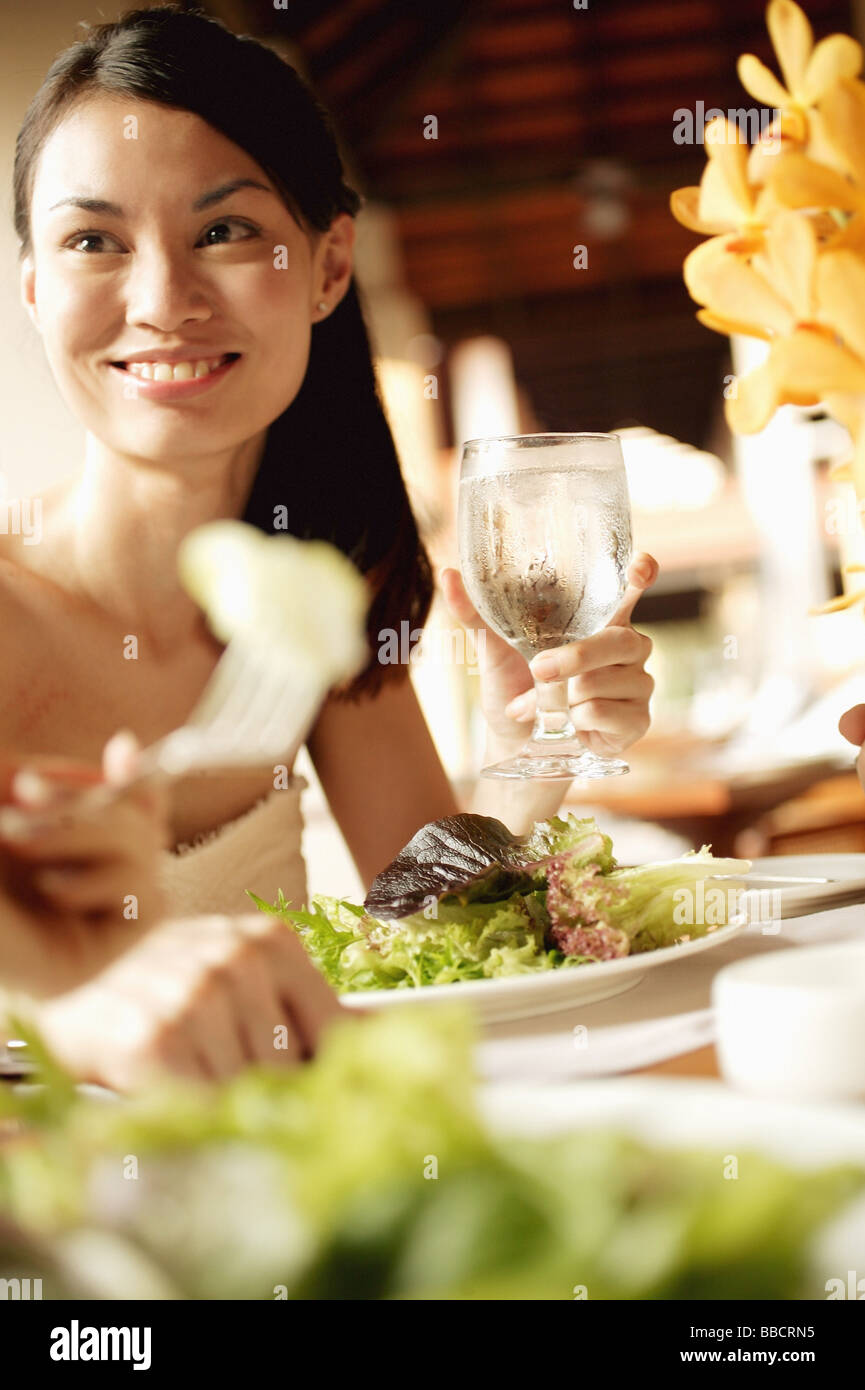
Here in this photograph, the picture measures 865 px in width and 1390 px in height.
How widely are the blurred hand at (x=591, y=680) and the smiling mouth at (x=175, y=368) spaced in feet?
1.15

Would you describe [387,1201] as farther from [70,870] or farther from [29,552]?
[29,552]

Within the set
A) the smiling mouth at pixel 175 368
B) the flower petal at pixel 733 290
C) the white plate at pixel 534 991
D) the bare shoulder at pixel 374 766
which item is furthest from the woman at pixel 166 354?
the bare shoulder at pixel 374 766

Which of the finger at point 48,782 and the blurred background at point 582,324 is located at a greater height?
the blurred background at point 582,324

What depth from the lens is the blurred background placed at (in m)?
2.09

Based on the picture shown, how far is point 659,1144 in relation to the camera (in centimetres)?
32

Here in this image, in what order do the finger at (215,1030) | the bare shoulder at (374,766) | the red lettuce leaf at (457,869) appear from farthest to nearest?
the bare shoulder at (374,766), the red lettuce leaf at (457,869), the finger at (215,1030)

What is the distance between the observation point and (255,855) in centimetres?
118

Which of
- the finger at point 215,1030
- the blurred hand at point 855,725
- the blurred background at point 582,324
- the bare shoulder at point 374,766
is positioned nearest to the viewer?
the finger at point 215,1030

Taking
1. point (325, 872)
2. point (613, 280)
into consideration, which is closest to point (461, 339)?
point (613, 280)

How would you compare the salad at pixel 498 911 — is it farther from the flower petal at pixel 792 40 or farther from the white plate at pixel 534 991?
the flower petal at pixel 792 40

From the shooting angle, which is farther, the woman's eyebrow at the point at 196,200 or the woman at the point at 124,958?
the woman's eyebrow at the point at 196,200

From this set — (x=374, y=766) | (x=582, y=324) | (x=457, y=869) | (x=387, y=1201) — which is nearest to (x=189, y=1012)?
(x=387, y=1201)

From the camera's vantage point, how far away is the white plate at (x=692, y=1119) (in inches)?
13.0
